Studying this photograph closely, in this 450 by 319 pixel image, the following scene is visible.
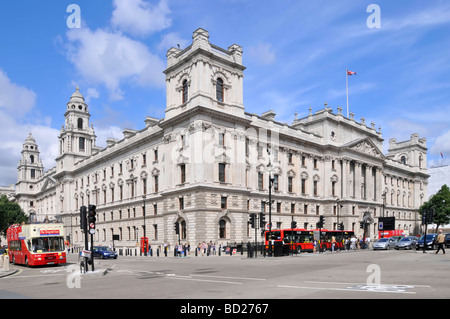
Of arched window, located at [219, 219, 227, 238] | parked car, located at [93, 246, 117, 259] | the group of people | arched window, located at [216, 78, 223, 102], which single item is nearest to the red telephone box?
the group of people

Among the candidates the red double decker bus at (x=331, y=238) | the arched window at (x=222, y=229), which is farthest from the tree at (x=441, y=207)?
the arched window at (x=222, y=229)

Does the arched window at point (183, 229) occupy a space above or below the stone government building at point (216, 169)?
below

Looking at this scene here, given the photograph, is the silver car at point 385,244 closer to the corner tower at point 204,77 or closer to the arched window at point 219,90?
the corner tower at point 204,77

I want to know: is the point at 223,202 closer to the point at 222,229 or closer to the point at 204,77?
the point at 222,229

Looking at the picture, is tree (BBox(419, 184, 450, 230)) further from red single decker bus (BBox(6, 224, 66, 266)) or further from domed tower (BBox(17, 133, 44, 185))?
domed tower (BBox(17, 133, 44, 185))

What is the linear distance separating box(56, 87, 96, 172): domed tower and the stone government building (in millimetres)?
218

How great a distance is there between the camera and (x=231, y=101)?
165ft

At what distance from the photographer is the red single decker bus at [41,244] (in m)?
28.4

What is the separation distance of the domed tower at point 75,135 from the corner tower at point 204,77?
4116 centimetres

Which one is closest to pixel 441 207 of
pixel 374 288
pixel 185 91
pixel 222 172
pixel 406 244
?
pixel 406 244

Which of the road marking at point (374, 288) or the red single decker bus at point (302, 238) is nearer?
the road marking at point (374, 288)

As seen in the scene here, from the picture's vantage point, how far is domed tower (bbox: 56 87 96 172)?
85625mm

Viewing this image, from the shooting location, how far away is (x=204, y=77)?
47.0 m
